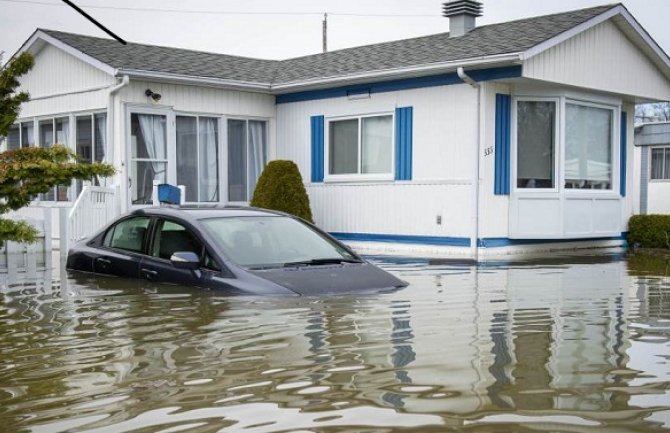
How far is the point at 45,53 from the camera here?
62.8 feet

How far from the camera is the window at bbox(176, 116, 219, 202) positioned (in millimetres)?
18203

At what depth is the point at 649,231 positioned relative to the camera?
18.3m

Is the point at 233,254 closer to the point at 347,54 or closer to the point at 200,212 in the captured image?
the point at 200,212

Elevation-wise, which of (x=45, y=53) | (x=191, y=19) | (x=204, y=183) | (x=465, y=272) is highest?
(x=191, y=19)

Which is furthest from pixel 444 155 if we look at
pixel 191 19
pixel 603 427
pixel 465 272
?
pixel 191 19

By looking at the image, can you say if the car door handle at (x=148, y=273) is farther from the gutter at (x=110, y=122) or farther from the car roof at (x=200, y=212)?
the gutter at (x=110, y=122)


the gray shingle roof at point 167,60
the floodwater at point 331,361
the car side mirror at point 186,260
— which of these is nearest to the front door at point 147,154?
the gray shingle roof at point 167,60

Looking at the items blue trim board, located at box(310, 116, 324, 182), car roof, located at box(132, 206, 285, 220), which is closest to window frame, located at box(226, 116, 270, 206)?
blue trim board, located at box(310, 116, 324, 182)

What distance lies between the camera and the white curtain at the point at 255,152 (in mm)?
19422

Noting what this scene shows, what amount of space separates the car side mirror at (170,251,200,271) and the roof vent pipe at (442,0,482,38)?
36.7ft

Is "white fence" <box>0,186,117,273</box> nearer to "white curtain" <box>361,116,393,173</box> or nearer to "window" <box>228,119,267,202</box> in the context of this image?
"window" <box>228,119,267,202</box>

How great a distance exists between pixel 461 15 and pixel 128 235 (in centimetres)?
1076

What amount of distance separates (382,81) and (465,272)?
6047 mm

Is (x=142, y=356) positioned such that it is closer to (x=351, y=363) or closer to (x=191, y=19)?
(x=351, y=363)
